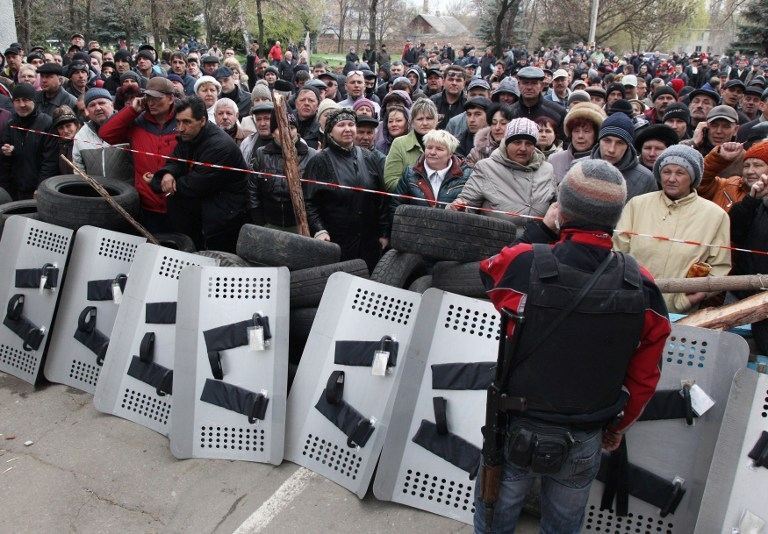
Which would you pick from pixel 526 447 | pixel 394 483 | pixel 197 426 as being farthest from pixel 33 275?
pixel 526 447

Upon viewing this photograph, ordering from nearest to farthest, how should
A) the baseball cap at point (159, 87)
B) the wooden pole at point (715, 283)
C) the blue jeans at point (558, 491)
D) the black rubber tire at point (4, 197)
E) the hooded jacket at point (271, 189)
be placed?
the blue jeans at point (558, 491)
the wooden pole at point (715, 283)
the hooded jacket at point (271, 189)
the baseball cap at point (159, 87)
the black rubber tire at point (4, 197)

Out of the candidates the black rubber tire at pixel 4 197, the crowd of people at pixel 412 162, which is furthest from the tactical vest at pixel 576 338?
the black rubber tire at pixel 4 197

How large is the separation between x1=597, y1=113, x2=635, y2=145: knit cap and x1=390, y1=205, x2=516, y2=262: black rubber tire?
126 cm

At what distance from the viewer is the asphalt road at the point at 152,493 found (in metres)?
3.45

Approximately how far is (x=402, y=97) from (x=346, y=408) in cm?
471

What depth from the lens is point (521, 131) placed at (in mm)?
4766

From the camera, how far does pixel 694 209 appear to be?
4.23 metres

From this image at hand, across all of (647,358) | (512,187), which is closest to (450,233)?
(512,187)

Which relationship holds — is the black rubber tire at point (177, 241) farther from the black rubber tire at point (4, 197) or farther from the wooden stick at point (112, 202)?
the black rubber tire at point (4, 197)

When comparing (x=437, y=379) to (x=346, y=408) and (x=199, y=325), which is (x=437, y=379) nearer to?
(x=346, y=408)

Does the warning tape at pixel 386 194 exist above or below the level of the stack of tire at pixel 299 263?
above

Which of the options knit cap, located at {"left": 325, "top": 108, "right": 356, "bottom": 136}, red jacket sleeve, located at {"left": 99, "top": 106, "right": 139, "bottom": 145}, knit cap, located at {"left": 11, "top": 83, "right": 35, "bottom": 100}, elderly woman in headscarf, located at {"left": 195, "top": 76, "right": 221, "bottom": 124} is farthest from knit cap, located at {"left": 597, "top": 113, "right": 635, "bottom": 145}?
knit cap, located at {"left": 11, "top": 83, "right": 35, "bottom": 100}

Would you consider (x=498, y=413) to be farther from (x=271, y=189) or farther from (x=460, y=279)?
(x=271, y=189)

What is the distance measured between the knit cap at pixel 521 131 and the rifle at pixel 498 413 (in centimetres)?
254
